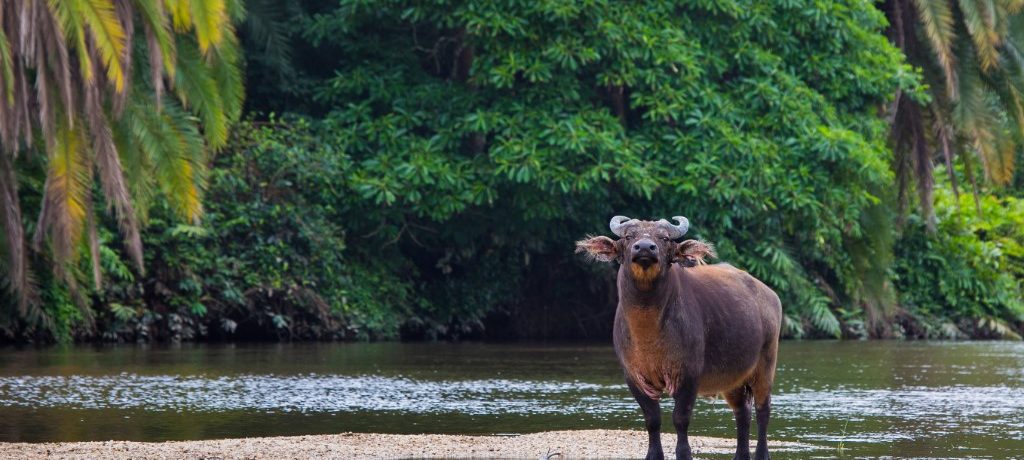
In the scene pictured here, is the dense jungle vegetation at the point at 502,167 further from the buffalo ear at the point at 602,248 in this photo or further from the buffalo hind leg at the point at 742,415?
the buffalo ear at the point at 602,248

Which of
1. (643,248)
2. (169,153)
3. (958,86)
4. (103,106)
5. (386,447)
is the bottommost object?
(386,447)

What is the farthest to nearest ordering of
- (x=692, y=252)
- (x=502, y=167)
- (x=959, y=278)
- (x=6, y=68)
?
(x=959, y=278) < (x=502, y=167) < (x=6, y=68) < (x=692, y=252)

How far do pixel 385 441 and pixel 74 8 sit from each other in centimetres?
699

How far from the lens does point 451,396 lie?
48.4 ft

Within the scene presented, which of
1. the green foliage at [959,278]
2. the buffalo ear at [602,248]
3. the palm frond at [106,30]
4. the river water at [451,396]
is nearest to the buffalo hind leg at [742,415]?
the river water at [451,396]

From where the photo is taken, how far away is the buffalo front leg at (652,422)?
9367 mm

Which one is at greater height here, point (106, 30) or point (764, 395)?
point (106, 30)

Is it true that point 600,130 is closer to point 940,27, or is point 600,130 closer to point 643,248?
point 940,27

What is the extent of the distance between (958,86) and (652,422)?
20.5m

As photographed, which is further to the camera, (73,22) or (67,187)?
(67,187)

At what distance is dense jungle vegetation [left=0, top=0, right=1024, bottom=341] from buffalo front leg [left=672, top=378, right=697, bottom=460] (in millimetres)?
11373

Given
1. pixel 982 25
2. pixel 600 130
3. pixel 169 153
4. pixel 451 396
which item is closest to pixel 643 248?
pixel 451 396

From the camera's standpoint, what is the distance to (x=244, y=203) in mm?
24547

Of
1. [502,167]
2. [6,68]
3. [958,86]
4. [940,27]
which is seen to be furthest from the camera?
[958,86]
